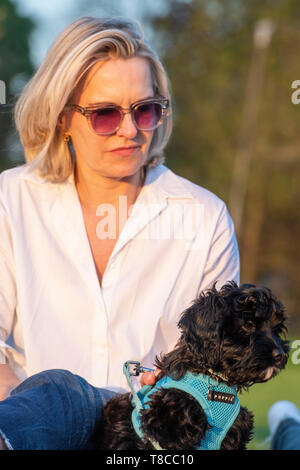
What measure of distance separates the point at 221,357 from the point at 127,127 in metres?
1.70

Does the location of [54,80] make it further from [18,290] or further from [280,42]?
[280,42]

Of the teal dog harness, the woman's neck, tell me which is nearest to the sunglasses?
the woman's neck

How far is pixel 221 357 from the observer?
109 inches

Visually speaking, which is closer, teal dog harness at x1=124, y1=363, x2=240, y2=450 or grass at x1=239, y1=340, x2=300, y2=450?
teal dog harness at x1=124, y1=363, x2=240, y2=450

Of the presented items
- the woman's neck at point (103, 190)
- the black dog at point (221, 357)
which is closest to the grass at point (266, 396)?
the woman's neck at point (103, 190)

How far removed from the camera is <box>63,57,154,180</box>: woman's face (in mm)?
3965

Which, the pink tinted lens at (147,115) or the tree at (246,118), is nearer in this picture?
the pink tinted lens at (147,115)

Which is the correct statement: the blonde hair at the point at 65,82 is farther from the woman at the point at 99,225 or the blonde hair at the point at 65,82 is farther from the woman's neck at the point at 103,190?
the woman's neck at the point at 103,190

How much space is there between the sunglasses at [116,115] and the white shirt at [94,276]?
42cm

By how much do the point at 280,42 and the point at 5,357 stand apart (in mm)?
22705

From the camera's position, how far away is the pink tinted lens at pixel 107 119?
13.0 ft

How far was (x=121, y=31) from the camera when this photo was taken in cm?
409

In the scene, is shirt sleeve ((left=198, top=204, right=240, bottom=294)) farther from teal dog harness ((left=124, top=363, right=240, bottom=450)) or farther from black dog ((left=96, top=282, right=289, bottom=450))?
teal dog harness ((left=124, top=363, right=240, bottom=450))

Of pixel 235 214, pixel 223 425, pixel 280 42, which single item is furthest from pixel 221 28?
pixel 223 425
